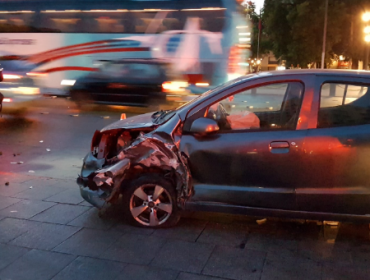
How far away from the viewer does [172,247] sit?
4273 mm

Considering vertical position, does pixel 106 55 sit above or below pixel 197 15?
below

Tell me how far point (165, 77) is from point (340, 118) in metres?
10.1

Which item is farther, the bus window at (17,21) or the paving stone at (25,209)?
the bus window at (17,21)

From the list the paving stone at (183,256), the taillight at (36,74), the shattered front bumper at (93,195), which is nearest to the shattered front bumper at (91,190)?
the shattered front bumper at (93,195)

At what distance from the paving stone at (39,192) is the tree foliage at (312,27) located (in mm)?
24789

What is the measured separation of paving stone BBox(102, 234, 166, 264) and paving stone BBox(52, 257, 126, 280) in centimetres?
13

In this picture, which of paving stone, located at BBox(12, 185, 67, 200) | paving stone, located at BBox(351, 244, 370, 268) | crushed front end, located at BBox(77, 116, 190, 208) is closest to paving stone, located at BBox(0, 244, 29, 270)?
crushed front end, located at BBox(77, 116, 190, 208)

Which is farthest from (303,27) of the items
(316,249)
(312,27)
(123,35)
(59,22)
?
(316,249)

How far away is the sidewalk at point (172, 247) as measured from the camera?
3.76 metres

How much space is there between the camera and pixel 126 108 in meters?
16.5

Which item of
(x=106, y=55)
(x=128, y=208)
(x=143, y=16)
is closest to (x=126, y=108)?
(x=106, y=55)

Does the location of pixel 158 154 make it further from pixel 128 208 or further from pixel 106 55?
pixel 106 55

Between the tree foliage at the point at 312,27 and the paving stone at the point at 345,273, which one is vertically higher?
the tree foliage at the point at 312,27

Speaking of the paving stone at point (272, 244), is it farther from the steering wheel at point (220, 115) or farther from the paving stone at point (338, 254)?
the steering wheel at point (220, 115)
